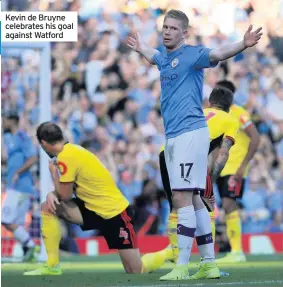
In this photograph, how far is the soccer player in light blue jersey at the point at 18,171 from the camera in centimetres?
1515

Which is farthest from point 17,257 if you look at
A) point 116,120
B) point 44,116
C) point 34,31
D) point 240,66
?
point 240,66

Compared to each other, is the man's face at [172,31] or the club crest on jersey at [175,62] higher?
the man's face at [172,31]

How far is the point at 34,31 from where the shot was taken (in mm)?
11625

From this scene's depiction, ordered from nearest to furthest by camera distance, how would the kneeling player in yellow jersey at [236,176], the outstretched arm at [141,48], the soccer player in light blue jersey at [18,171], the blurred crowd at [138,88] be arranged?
the outstretched arm at [141,48] < the kneeling player in yellow jersey at [236,176] < the soccer player in light blue jersey at [18,171] < the blurred crowd at [138,88]

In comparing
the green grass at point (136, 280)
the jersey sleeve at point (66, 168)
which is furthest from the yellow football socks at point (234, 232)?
the jersey sleeve at point (66, 168)

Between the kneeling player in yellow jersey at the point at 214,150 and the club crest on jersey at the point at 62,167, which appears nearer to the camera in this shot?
the club crest on jersey at the point at 62,167

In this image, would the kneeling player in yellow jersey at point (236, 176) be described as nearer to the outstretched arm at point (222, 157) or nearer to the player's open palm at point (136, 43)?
the outstretched arm at point (222, 157)

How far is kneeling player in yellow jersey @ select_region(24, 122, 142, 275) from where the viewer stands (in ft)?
30.0

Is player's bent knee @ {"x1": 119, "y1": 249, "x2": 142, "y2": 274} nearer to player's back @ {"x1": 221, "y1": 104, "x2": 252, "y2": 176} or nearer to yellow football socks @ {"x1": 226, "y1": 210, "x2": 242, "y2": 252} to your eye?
yellow football socks @ {"x1": 226, "y1": 210, "x2": 242, "y2": 252}

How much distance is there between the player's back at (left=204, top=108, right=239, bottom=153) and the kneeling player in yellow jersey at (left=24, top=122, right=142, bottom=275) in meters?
1.10

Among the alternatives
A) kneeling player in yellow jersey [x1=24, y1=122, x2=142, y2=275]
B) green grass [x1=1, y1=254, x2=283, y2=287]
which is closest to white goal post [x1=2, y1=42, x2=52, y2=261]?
green grass [x1=1, y1=254, x2=283, y2=287]

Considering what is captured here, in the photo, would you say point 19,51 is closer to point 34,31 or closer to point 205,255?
point 34,31

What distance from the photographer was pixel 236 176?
12695 millimetres

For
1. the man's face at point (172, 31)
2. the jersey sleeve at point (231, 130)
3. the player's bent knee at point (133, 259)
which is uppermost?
the man's face at point (172, 31)
